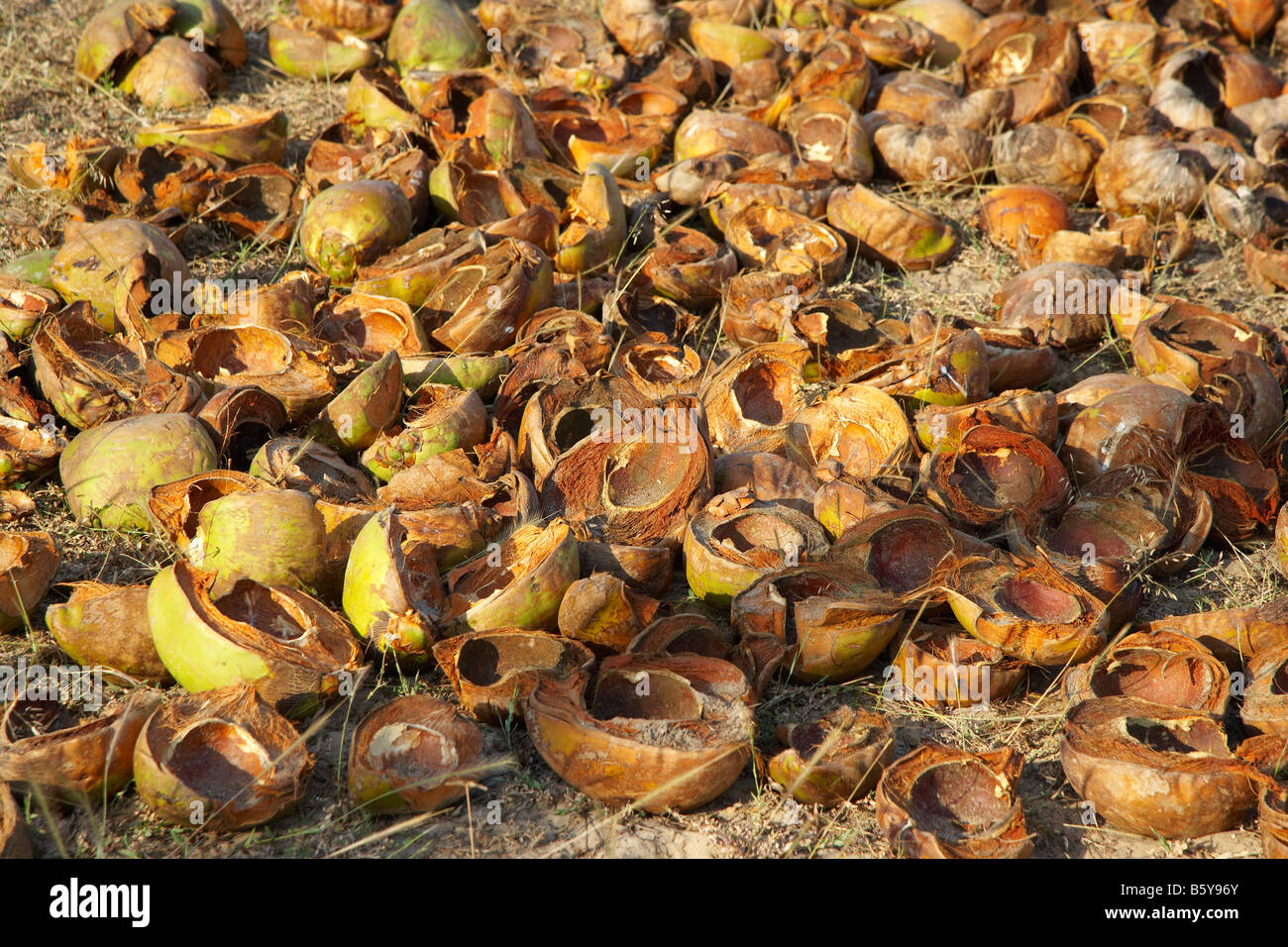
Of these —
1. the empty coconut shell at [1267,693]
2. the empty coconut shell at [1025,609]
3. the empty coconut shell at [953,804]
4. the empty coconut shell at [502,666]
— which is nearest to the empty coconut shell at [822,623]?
the empty coconut shell at [1025,609]

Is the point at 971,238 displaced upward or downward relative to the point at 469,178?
downward

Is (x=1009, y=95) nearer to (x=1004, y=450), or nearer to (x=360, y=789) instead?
(x=1004, y=450)

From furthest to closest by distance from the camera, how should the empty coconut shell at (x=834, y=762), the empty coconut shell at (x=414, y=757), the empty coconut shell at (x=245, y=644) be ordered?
the empty coconut shell at (x=245, y=644) < the empty coconut shell at (x=834, y=762) < the empty coconut shell at (x=414, y=757)

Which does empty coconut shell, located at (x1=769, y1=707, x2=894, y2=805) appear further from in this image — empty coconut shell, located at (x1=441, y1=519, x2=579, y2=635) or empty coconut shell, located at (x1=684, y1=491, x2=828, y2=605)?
empty coconut shell, located at (x1=441, y1=519, x2=579, y2=635)

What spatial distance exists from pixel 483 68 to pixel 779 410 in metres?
3.74

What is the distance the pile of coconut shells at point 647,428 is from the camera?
123 inches

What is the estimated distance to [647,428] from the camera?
4281 millimetres

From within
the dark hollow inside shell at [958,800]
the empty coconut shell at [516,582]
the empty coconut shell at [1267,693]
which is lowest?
the dark hollow inside shell at [958,800]

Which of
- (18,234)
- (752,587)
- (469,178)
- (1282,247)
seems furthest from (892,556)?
(18,234)

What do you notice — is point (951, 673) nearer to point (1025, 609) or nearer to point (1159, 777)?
point (1025, 609)

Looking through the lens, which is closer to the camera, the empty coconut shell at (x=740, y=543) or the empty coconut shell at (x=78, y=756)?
the empty coconut shell at (x=78, y=756)

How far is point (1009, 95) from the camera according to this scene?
6863 mm

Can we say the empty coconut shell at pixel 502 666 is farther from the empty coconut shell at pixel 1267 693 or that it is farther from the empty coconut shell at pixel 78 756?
the empty coconut shell at pixel 1267 693

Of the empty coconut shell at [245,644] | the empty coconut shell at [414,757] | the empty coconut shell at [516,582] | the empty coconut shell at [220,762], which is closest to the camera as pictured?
the empty coconut shell at [220,762]
